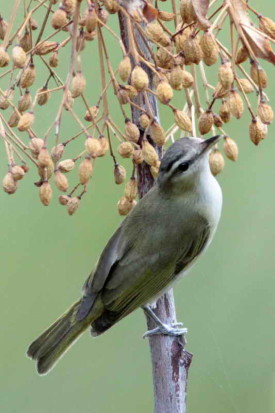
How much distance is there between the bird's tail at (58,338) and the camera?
11.0 feet

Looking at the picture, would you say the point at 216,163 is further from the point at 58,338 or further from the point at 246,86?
the point at 58,338

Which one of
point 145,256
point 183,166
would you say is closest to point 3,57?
point 183,166

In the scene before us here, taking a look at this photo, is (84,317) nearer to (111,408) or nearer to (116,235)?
(116,235)

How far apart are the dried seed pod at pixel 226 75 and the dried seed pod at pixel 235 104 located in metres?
0.09

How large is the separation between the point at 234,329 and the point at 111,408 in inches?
26.7

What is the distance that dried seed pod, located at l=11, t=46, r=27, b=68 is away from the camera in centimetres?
266

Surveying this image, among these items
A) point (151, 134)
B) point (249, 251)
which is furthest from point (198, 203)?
point (249, 251)

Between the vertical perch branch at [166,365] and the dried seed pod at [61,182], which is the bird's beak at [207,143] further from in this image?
the dried seed pod at [61,182]

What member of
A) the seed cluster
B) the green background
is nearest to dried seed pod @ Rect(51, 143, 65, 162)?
the seed cluster

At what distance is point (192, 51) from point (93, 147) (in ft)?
1.20

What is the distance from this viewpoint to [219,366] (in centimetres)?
470

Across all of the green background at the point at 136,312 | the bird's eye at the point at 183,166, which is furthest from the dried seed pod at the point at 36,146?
the green background at the point at 136,312

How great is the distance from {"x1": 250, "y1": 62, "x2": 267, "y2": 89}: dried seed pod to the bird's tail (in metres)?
1.08

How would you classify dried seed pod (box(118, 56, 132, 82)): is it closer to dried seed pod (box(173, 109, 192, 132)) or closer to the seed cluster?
the seed cluster
